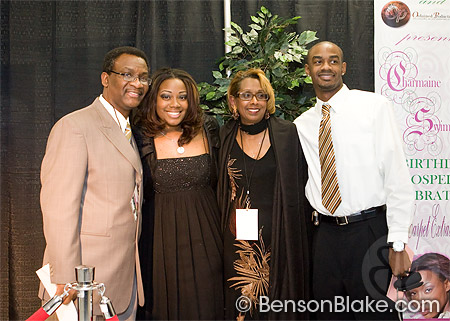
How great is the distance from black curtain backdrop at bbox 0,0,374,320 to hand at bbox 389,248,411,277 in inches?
65.0

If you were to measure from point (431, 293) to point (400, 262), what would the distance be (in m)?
1.23

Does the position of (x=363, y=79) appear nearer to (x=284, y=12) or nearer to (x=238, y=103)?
(x=284, y=12)

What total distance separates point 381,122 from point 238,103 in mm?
821

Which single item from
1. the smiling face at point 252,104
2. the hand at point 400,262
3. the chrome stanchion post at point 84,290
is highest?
the smiling face at point 252,104

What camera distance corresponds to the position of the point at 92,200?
2.37 meters

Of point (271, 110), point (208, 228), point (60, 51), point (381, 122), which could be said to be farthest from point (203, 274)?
point (60, 51)

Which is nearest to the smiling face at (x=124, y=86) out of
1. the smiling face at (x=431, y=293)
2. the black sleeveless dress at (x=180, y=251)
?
the black sleeveless dress at (x=180, y=251)

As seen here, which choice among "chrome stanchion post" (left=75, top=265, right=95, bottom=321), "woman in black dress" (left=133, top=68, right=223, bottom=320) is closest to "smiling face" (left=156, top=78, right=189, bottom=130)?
"woman in black dress" (left=133, top=68, right=223, bottom=320)

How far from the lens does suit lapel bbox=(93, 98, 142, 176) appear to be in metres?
2.44

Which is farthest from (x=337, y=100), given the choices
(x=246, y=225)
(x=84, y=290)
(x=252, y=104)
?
(x=84, y=290)

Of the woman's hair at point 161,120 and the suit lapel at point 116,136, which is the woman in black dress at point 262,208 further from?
the suit lapel at point 116,136

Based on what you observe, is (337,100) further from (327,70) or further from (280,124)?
(280,124)

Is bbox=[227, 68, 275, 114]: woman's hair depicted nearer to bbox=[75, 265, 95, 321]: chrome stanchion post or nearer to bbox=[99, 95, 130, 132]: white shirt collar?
bbox=[99, 95, 130, 132]: white shirt collar

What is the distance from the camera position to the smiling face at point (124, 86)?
257 centimetres
